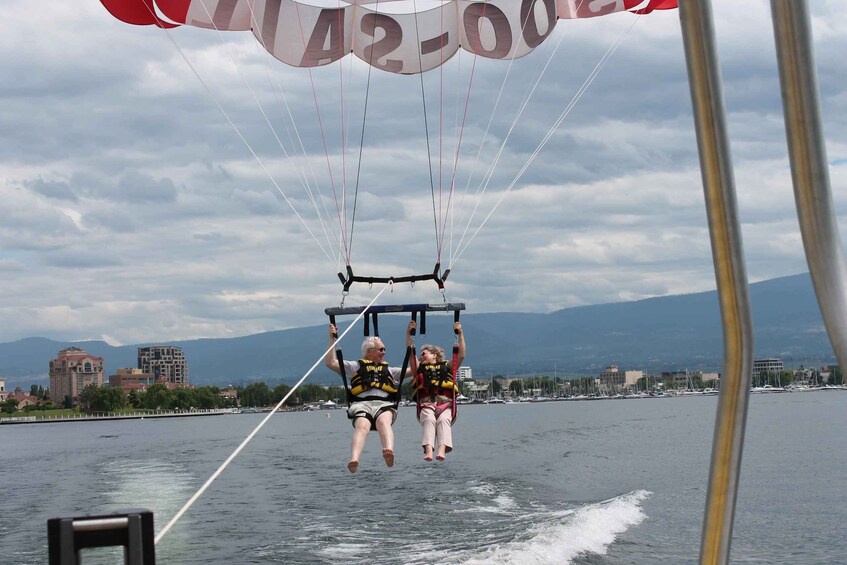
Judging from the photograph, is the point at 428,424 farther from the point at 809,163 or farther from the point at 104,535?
the point at 809,163

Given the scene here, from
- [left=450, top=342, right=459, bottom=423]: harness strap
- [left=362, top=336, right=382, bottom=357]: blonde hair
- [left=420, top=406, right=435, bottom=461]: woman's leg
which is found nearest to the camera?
[left=450, top=342, right=459, bottom=423]: harness strap

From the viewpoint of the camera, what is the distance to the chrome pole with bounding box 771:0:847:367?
1.76 metres

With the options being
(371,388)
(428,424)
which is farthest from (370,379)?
(428,424)

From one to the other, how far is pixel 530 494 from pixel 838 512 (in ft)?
37.5

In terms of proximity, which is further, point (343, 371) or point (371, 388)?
point (371, 388)

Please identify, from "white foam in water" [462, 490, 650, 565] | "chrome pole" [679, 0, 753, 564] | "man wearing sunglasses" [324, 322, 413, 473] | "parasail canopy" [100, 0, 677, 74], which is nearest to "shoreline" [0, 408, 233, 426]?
"white foam in water" [462, 490, 650, 565]


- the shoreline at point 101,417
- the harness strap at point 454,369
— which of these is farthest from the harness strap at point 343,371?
the shoreline at point 101,417

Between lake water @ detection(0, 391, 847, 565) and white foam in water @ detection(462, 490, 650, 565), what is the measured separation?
74 millimetres

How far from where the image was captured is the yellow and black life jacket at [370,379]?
424 inches

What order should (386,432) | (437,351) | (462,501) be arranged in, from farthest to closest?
(462,501)
(437,351)
(386,432)

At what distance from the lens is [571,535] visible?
3092 centimetres

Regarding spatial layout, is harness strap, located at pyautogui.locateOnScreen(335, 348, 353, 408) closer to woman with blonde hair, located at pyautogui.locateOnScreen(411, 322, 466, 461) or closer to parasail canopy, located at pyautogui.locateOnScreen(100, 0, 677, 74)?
woman with blonde hair, located at pyautogui.locateOnScreen(411, 322, 466, 461)

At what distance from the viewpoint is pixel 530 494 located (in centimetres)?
4144

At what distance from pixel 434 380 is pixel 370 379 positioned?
29.0 inches
